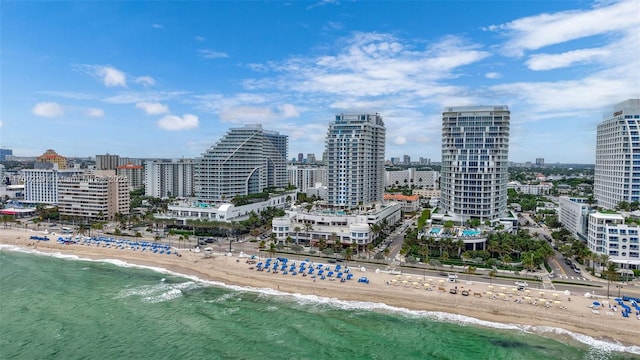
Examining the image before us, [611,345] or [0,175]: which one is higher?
[0,175]

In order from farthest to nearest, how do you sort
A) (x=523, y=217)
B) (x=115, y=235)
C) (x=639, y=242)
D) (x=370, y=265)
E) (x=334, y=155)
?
(x=523, y=217) → (x=334, y=155) → (x=115, y=235) → (x=370, y=265) → (x=639, y=242)

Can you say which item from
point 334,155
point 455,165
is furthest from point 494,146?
point 334,155

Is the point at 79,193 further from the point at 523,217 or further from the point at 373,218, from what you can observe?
the point at 523,217

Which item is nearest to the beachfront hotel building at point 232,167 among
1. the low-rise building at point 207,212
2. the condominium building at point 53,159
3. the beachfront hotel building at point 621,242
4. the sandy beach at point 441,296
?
the low-rise building at point 207,212

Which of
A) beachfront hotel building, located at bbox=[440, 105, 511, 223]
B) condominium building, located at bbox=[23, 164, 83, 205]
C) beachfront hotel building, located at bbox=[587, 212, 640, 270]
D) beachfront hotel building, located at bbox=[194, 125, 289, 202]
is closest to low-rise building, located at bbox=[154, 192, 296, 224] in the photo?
beachfront hotel building, located at bbox=[194, 125, 289, 202]

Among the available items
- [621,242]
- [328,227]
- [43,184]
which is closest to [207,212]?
[328,227]

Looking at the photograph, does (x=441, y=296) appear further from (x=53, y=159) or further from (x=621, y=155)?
(x=53, y=159)
